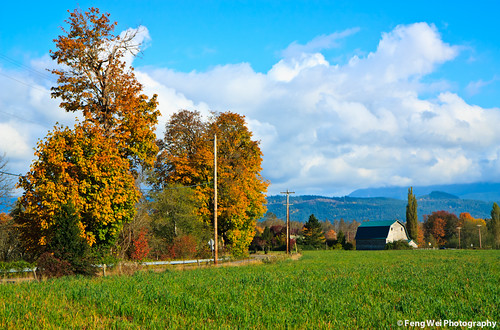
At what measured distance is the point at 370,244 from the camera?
4257 inches

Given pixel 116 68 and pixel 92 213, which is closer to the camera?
pixel 92 213

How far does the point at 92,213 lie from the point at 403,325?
22532 millimetres

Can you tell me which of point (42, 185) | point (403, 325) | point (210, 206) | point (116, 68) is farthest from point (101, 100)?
point (403, 325)

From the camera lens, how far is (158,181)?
49.2 m

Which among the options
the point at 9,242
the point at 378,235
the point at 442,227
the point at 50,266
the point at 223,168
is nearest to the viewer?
the point at 50,266

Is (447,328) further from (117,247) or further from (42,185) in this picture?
(117,247)

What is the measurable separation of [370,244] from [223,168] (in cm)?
7249

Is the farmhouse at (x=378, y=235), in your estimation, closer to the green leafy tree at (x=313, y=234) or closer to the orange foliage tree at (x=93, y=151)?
the green leafy tree at (x=313, y=234)

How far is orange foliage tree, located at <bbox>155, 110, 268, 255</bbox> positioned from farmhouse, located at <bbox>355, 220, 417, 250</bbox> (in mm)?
64878

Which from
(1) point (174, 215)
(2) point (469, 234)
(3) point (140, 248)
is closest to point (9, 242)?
(3) point (140, 248)

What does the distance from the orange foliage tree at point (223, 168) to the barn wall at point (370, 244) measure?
6460cm

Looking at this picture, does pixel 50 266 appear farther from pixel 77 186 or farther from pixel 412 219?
pixel 412 219

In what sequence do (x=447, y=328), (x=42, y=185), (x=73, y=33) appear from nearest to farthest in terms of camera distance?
1. (x=447, y=328)
2. (x=42, y=185)
3. (x=73, y=33)

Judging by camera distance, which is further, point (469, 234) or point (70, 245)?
point (469, 234)
